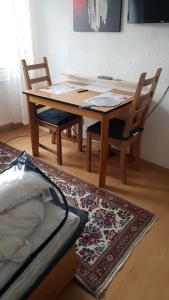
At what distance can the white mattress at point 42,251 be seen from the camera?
0.94 meters

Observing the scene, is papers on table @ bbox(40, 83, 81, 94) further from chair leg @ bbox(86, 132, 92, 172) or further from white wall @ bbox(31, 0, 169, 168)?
chair leg @ bbox(86, 132, 92, 172)

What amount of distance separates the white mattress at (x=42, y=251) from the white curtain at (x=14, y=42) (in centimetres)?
236

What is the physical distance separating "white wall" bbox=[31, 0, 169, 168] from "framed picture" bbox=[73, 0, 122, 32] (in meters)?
0.05

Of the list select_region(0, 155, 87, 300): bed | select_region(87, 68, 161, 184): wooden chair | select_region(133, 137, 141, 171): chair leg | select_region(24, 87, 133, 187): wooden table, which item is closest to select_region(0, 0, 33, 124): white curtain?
select_region(24, 87, 133, 187): wooden table

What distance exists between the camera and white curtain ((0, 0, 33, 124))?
284 centimetres

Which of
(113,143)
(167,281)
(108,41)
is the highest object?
(108,41)

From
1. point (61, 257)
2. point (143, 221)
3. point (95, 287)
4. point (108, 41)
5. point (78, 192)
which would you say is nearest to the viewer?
point (61, 257)

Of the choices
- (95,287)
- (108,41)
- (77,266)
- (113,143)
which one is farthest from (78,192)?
(108,41)

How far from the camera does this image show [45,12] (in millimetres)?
2852

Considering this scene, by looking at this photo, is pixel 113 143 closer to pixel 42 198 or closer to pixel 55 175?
pixel 55 175

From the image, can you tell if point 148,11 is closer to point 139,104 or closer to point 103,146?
point 139,104

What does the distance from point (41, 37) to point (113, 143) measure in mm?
1772

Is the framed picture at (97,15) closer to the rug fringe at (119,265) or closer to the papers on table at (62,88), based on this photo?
the papers on table at (62,88)

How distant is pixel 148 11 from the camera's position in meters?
2.04
